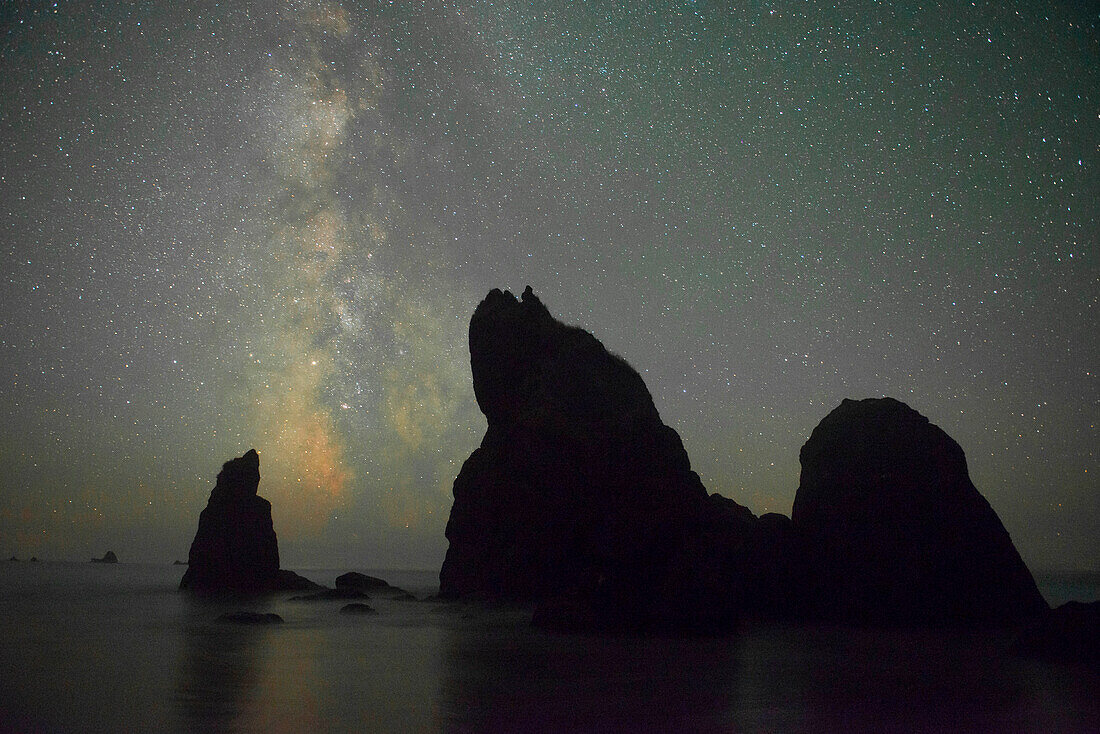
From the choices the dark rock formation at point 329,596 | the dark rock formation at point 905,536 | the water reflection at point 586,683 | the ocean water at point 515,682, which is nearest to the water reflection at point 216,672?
the ocean water at point 515,682

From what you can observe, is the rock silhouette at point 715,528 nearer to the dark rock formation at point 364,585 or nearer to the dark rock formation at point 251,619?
the dark rock formation at point 251,619

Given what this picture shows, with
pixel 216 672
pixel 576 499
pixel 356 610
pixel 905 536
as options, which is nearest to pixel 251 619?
pixel 356 610

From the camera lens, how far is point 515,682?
1412 cm

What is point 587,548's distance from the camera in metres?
33.7

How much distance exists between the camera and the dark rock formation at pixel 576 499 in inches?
1004

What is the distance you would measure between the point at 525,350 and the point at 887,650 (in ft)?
92.2

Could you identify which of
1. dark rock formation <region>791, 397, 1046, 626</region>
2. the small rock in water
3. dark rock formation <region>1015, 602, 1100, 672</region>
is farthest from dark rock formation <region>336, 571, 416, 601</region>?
dark rock formation <region>1015, 602, 1100, 672</region>

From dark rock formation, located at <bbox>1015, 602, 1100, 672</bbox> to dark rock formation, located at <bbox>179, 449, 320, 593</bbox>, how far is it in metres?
52.8

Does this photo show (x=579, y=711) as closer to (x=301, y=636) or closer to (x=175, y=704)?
(x=175, y=704)

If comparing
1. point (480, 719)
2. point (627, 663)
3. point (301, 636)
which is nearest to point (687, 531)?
point (627, 663)

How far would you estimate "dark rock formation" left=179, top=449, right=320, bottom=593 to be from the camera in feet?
175

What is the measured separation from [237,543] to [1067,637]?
183 ft

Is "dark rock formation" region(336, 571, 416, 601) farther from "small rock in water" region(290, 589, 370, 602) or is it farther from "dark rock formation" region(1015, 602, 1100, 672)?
"dark rock formation" region(1015, 602, 1100, 672)

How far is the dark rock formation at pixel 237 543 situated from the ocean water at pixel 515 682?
2935cm
